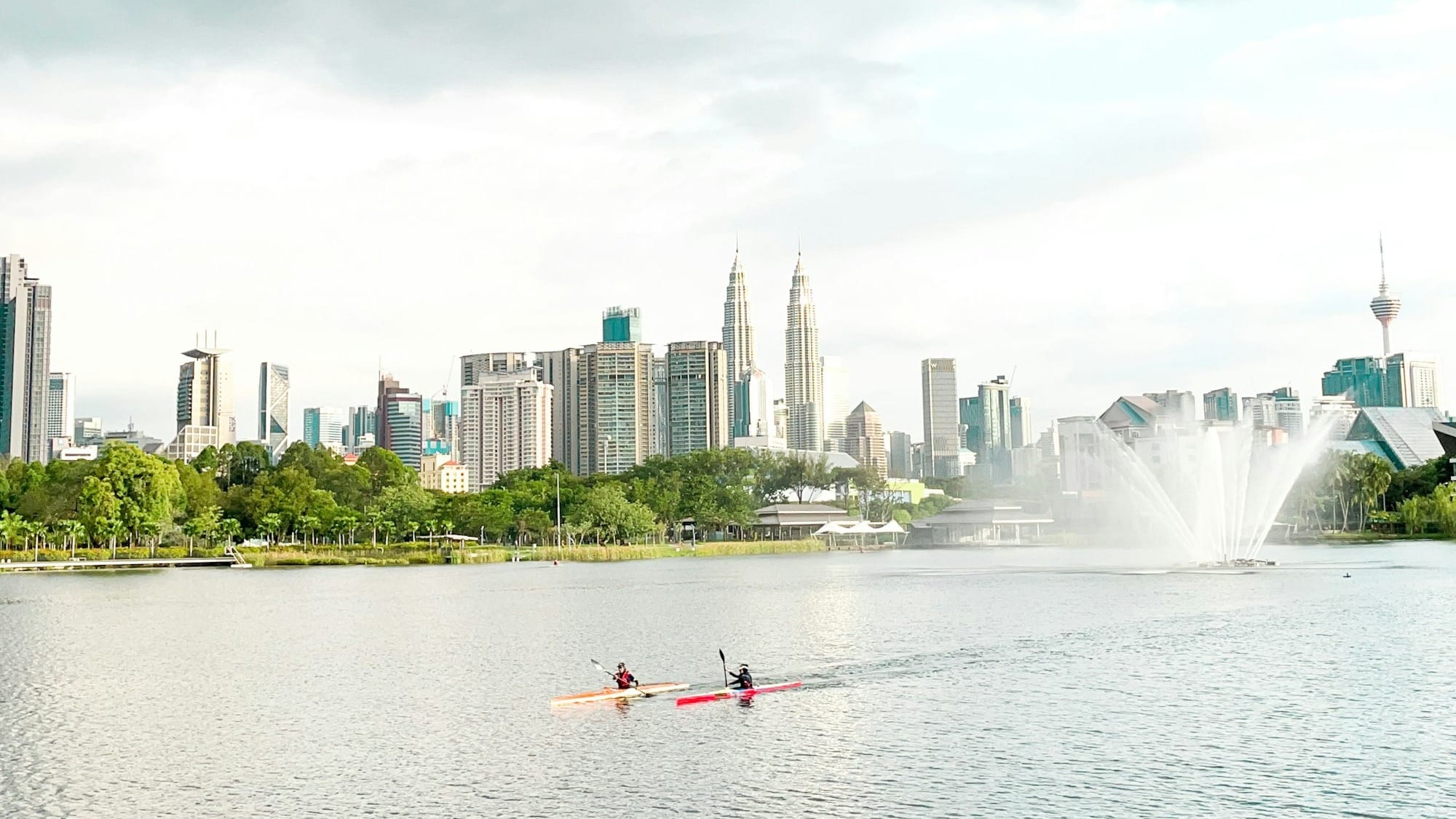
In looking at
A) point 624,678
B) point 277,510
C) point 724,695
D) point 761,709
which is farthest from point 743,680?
point 277,510

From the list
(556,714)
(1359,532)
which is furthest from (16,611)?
(1359,532)

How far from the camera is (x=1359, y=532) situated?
181 m

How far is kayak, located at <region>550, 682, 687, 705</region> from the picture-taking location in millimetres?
43312

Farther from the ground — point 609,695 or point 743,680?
point 743,680

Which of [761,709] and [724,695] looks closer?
[761,709]

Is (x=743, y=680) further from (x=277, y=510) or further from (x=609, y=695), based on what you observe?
(x=277, y=510)

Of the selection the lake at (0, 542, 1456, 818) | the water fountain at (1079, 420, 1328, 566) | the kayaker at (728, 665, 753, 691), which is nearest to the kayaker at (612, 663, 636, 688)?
the lake at (0, 542, 1456, 818)

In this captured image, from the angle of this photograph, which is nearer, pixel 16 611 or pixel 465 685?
pixel 465 685

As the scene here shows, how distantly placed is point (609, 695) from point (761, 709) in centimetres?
575

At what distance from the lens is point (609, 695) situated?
144 ft

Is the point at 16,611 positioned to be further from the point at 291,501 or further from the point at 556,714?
the point at 291,501

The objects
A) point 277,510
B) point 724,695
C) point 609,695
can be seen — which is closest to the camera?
point 609,695

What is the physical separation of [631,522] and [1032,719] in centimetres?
13004

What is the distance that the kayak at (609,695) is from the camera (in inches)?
1705
